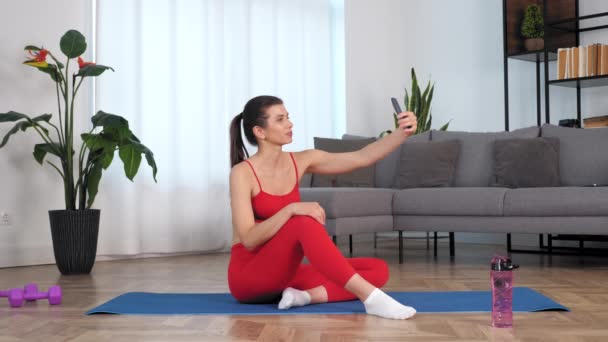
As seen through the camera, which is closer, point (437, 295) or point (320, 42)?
point (437, 295)

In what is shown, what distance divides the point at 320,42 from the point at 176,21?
1447 mm

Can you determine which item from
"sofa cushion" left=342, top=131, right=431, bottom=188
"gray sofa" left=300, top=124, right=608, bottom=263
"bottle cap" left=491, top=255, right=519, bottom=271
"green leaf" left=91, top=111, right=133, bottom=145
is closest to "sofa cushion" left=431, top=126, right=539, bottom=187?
"gray sofa" left=300, top=124, right=608, bottom=263

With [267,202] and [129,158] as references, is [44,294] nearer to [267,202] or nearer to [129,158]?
[267,202]

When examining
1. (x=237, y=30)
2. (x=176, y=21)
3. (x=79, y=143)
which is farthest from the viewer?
(x=237, y=30)

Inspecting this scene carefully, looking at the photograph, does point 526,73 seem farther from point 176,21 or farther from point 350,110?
point 176,21

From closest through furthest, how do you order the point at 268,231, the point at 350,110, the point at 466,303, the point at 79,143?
the point at 268,231 < the point at 466,303 < the point at 79,143 < the point at 350,110

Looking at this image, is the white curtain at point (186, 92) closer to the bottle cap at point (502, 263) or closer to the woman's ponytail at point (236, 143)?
the woman's ponytail at point (236, 143)

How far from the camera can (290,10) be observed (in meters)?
6.30

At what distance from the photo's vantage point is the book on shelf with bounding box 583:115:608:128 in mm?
5539

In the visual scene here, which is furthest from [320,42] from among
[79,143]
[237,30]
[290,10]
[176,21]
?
[79,143]

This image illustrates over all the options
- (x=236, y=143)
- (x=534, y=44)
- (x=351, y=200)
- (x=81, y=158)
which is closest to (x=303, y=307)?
(x=236, y=143)

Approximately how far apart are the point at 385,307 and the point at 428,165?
8.82 ft

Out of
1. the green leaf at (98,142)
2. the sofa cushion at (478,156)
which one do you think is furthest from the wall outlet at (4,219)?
the sofa cushion at (478,156)

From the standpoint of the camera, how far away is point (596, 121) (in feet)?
18.4
